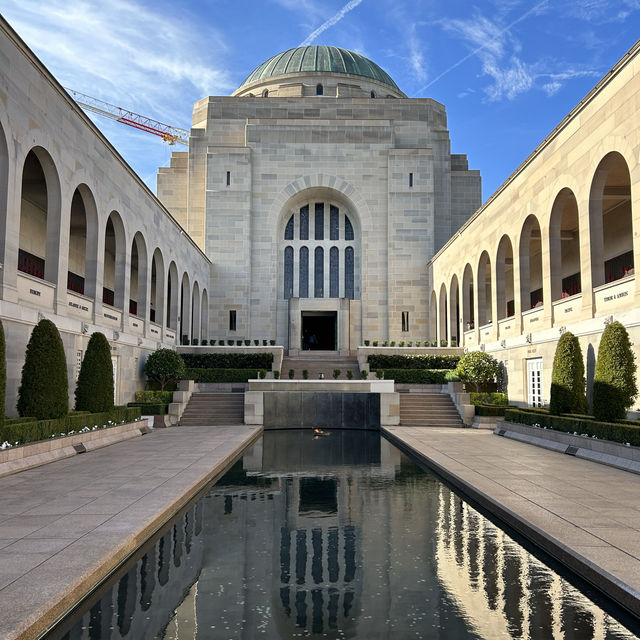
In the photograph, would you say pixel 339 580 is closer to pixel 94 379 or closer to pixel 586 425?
pixel 586 425

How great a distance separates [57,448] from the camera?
12.6 metres

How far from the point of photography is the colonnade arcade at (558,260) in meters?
16.6

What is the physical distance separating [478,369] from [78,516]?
60.1 feet

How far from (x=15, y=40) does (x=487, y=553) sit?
15.1m

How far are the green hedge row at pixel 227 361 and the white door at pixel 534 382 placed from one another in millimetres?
12275

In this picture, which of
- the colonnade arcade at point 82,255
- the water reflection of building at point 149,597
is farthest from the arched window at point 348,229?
the water reflection of building at point 149,597

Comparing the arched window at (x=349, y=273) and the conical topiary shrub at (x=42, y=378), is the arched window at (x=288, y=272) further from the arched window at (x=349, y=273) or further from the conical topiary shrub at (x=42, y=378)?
the conical topiary shrub at (x=42, y=378)

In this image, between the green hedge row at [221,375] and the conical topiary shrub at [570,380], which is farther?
the green hedge row at [221,375]

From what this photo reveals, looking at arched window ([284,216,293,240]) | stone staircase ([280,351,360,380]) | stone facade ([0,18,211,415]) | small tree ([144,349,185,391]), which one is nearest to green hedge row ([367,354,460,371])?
stone staircase ([280,351,360,380])

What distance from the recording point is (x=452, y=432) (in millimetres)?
19078

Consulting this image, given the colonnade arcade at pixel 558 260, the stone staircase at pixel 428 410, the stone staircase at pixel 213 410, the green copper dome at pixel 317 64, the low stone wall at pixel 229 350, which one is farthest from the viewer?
the green copper dome at pixel 317 64

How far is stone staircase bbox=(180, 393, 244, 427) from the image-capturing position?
22.0m

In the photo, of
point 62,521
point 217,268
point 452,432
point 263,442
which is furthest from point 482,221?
point 62,521

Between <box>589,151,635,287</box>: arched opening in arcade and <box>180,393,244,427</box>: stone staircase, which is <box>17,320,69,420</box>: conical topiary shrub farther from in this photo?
<box>589,151,635,287</box>: arched opening in arcade
